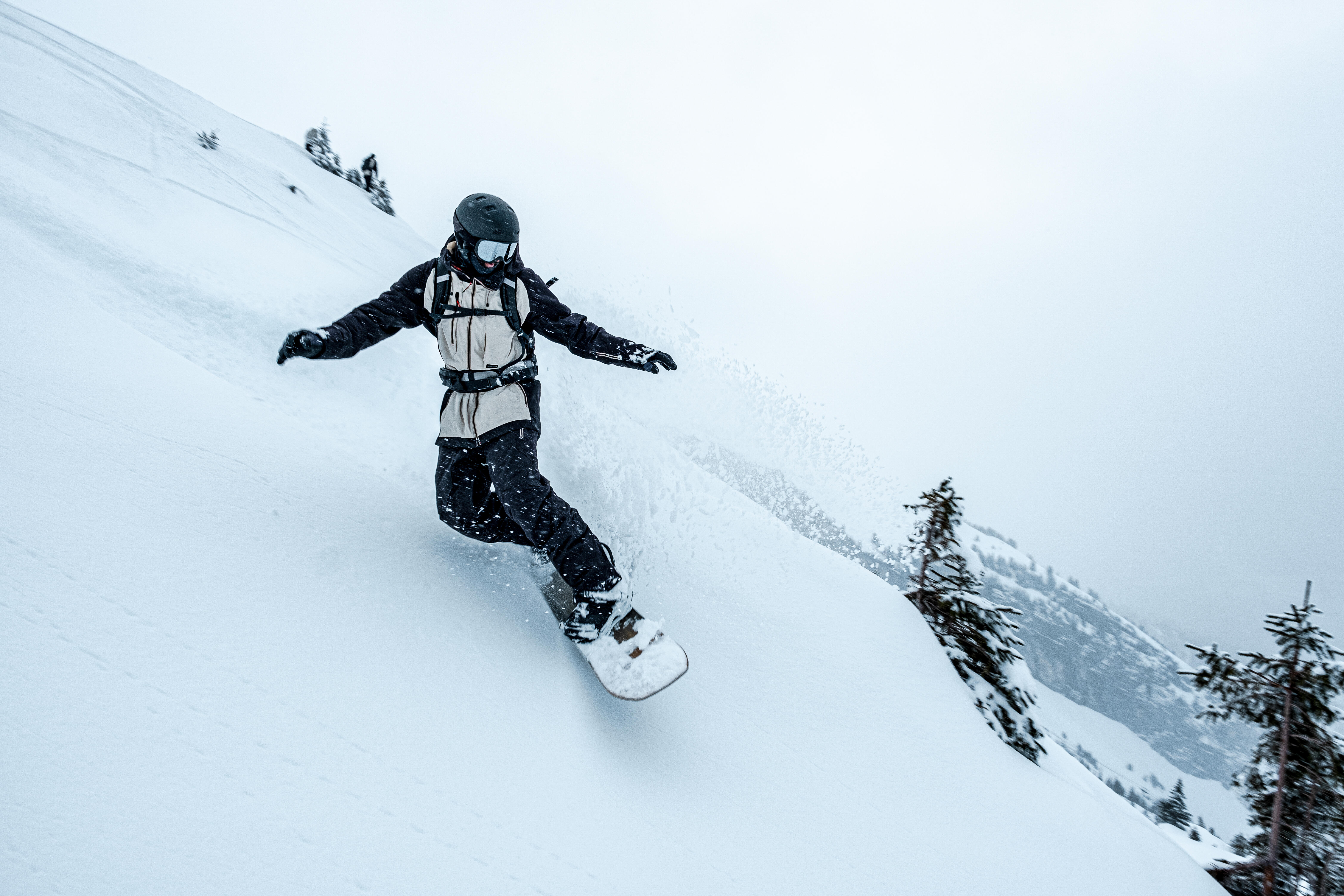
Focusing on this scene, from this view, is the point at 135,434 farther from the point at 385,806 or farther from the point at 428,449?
the point at 385,806

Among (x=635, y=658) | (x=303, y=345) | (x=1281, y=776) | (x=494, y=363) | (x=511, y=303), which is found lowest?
(x=635, y=658)

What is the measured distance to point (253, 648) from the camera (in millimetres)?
2582

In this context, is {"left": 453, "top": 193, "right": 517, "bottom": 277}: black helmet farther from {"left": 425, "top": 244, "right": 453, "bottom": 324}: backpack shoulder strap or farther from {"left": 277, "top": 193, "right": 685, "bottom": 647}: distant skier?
{"left": 425, "top": 244, "right": 453, "bottom": 324}: backpack shoulder strap

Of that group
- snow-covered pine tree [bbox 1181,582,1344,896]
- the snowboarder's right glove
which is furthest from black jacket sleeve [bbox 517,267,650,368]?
snow-covered pine tree [bbox 1181,582,1344,896]

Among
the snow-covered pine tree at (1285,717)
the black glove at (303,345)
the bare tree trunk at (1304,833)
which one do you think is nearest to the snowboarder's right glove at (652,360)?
the black glove at (303,345)

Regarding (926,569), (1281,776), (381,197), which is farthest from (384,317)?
(381,197)

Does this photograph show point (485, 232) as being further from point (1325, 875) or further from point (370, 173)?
point (370, 173)

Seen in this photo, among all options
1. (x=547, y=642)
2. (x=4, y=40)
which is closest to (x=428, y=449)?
(x=547, y=642)

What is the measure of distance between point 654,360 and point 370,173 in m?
32.6

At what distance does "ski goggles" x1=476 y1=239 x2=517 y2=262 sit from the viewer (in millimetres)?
3467

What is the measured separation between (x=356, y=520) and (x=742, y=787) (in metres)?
2.85

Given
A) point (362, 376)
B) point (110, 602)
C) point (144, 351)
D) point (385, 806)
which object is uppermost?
point (362, 376)

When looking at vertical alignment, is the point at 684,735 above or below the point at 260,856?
above

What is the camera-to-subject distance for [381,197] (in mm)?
29406
